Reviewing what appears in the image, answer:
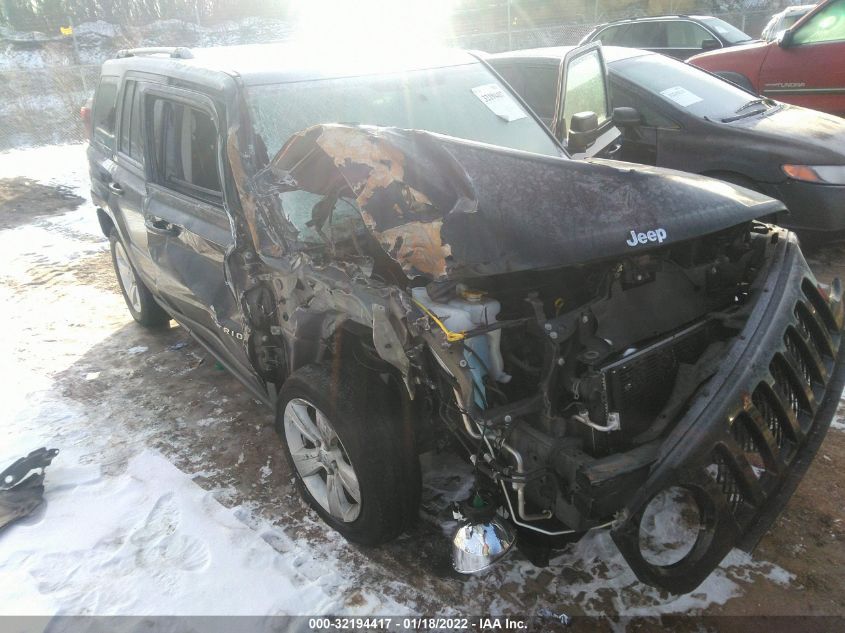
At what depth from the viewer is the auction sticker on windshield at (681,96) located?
18.9 feet

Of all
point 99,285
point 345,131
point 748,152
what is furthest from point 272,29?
point 345,131

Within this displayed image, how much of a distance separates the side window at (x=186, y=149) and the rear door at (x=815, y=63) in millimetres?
6634

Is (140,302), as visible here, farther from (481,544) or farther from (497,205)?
(481,544)

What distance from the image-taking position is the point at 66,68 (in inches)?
615

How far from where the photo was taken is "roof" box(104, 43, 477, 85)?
3.34 m

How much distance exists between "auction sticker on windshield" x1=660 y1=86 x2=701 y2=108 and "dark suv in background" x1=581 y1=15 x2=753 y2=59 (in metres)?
4.58

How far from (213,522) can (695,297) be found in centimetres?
247

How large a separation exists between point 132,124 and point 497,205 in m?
2.91

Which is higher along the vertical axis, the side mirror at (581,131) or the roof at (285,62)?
the roof at (285,62)

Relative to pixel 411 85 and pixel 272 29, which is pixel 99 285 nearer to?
pixel 411 85

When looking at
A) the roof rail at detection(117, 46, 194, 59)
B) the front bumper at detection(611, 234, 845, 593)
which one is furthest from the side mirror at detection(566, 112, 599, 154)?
the roof rail at detection(117, 46, 194, 59)

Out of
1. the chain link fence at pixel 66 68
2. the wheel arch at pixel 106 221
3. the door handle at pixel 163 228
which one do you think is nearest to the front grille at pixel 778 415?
the door handle at pixel 163 228

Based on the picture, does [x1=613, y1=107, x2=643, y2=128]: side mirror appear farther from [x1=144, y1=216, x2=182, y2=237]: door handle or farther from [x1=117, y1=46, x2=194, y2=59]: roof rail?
[x1=144, y1=216, x2=182, y2=237]: door handle

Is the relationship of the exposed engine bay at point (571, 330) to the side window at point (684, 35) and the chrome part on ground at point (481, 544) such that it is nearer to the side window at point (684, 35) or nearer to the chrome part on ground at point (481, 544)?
the chrome part on ground at point (481, 544)
